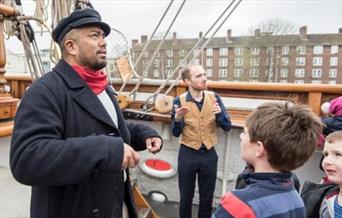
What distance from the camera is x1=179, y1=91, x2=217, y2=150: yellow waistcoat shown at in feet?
7.50

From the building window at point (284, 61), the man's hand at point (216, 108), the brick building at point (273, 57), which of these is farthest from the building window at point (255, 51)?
the man's hand at point (216, 108)

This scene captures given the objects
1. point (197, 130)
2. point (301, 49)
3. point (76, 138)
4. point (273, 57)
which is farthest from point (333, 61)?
point (76, 138)

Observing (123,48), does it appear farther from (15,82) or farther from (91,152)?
(91,152)

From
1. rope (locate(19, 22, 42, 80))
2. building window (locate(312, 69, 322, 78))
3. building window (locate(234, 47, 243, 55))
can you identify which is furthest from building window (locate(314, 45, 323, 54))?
rope (locate(19, 22, 42, 80))

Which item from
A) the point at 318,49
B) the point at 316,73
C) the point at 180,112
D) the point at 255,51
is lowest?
the point at 316,73

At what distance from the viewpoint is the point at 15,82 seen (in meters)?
3.54

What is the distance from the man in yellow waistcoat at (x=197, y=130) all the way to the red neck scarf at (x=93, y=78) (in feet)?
3.87

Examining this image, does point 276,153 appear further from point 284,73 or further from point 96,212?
point 284,73

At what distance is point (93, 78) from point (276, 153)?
0.65 meters

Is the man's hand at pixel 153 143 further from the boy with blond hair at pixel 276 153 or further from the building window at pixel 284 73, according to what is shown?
the building window at pixel 284 73

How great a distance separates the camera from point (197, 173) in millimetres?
2398

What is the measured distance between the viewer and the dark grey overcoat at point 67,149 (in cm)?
80

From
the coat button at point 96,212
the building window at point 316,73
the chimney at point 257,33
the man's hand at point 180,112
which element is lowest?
the building window at point 316,73

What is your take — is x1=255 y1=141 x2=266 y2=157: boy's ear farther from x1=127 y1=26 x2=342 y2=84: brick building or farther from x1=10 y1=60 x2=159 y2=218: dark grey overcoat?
x1=127 y1=26 x2=342 y2=84: brick building
